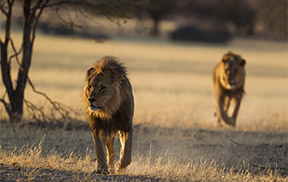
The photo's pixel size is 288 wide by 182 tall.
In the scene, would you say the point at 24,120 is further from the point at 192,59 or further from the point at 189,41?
the point at 189,41

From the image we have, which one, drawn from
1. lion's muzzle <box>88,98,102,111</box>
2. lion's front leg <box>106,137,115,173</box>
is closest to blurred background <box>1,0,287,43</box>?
lion's front leg <box>106,137,115,173</box>

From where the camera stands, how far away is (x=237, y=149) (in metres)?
8.38

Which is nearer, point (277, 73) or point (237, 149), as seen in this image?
point (237, 149)

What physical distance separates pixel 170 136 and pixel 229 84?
2.29 meters

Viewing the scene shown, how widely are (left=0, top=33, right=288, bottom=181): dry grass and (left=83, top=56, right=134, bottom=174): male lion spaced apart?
0.33 m

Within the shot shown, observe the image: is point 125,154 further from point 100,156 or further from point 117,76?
point 117,76

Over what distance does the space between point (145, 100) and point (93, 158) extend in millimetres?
8727

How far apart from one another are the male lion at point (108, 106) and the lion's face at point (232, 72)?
16.1 ft

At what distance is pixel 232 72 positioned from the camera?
36.0 feet

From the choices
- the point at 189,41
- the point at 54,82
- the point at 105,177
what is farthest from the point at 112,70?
the point at 189,41

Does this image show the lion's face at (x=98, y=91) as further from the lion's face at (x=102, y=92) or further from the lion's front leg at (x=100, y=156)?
the lion's front leg at (x=100, y=156)

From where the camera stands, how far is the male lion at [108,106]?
6.01m

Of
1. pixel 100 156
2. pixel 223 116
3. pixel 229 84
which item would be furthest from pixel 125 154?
pixel 229 84

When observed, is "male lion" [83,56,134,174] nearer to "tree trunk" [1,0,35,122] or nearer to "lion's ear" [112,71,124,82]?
"lion's ear" [112,71,124,82]
